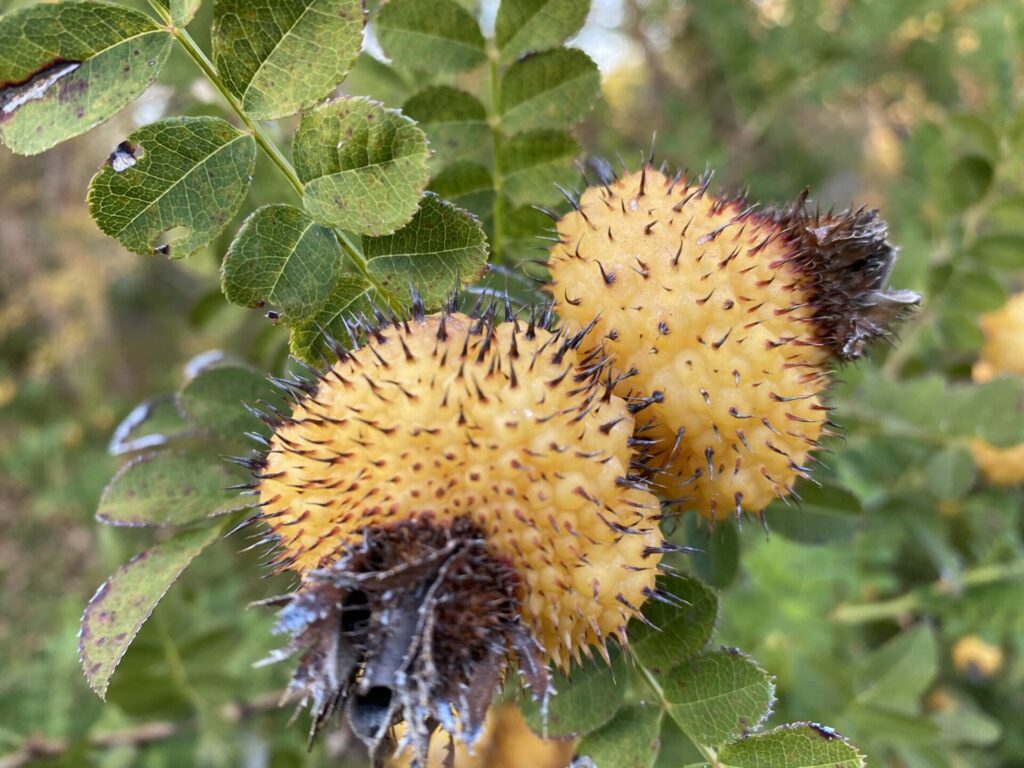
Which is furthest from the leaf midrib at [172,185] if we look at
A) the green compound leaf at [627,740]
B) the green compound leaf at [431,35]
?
the green compound leaf at [627,740]

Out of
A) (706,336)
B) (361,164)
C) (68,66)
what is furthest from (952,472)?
(68,66)

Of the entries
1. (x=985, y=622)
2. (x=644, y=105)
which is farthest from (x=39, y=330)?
(x=985, y=622)

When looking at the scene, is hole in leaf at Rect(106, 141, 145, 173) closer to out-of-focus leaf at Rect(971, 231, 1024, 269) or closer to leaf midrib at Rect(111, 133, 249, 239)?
leaf midrib at Rect(111, 133, 249, 239)

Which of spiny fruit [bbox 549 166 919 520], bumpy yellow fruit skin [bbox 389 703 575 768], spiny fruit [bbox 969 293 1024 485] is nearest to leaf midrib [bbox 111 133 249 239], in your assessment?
spiny fruit [bbox 549 166 919 520]

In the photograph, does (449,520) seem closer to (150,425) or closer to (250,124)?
(250,124)

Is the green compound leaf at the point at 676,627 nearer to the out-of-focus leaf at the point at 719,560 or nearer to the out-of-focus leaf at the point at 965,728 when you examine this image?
the out-of-focus leaf at the point at 719,560
